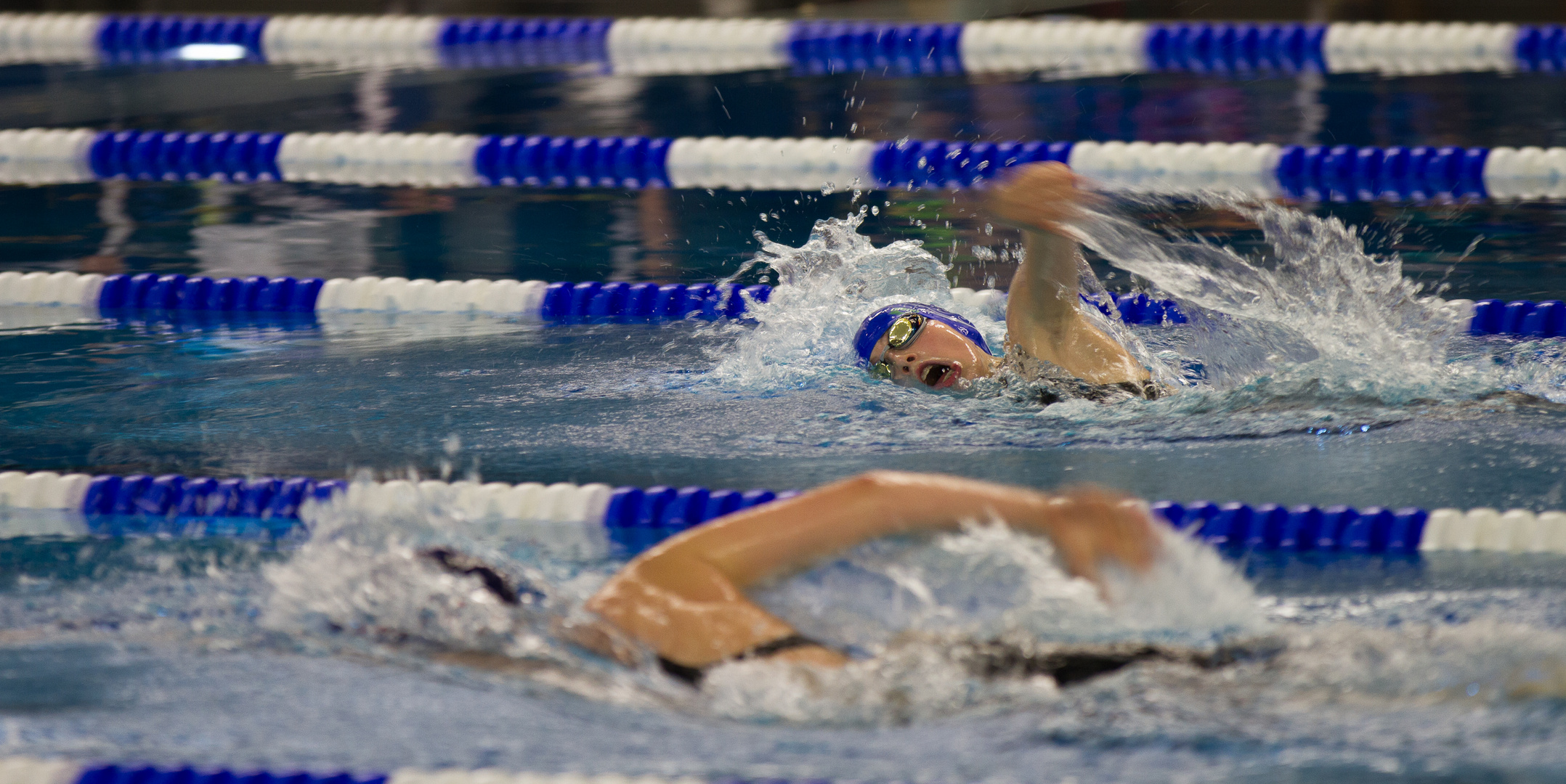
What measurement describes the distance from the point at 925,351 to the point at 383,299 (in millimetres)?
1659

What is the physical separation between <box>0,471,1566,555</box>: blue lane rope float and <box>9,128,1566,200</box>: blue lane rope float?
217 cm

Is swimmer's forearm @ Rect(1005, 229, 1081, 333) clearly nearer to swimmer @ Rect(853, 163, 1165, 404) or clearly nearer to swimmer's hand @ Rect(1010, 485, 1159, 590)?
swimmer @ Rect(853, 163, 1165, 404)

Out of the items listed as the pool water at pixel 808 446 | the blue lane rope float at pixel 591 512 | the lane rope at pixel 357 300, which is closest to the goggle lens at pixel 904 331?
the pool water at pixel 808 446

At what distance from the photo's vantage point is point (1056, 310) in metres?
3.27

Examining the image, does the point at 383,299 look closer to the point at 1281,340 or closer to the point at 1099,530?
the point at 1281,340

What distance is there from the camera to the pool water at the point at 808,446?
193 cm

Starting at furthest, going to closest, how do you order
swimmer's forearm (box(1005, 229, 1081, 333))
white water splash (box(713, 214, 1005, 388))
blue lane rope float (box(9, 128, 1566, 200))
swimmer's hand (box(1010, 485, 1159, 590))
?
blue lane rope float (box(9, 128, 1566, 200)) < white water splash (box(713, 214, 1005, 388)) < swimmer's forearm (box(1005, 229, 1081, 333)) < swimmer's hand (box(1010, 485, 1159, 590))

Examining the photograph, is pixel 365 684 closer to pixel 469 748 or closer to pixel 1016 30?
pixel 469 748

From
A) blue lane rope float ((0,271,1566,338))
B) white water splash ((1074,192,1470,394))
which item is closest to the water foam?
white water splash ((1074,192,1470,394))

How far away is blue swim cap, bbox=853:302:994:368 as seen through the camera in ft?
11.1

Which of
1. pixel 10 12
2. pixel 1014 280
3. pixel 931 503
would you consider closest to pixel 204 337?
pixel 1014 280

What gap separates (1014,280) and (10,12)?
626 cm

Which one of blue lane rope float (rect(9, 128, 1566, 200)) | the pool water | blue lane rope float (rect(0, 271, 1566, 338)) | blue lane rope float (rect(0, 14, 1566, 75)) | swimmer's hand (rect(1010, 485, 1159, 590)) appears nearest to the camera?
swimmer's hand (rect(1010, 485, 1159, 590))

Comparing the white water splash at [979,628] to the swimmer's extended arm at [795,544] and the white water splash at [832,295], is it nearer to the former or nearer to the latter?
the swimmer's extended arm at [795,544]
